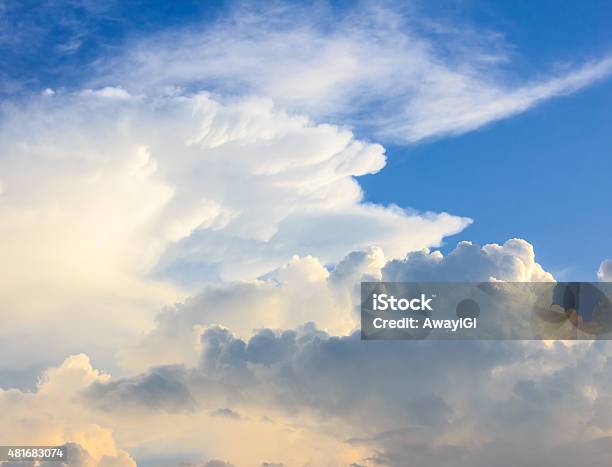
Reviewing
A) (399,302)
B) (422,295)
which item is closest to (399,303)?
(399,302)

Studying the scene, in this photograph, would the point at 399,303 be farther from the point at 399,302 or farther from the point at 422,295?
the point at 422,295

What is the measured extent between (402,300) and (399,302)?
1234 millimetres

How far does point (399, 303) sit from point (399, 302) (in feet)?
1.09

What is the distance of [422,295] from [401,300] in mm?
7283

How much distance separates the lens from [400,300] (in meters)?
127

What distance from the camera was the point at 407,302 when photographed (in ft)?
419

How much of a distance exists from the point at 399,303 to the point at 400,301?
78cm

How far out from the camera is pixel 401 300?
127250mm

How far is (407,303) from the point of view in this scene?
12762 cm

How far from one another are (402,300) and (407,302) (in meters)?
1.90

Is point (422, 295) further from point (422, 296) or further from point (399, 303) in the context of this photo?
point (399, 303)

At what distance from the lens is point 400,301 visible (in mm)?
127562

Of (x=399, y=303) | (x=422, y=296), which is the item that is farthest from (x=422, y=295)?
(x=399, y=303)

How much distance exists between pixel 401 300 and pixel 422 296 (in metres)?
7.24
